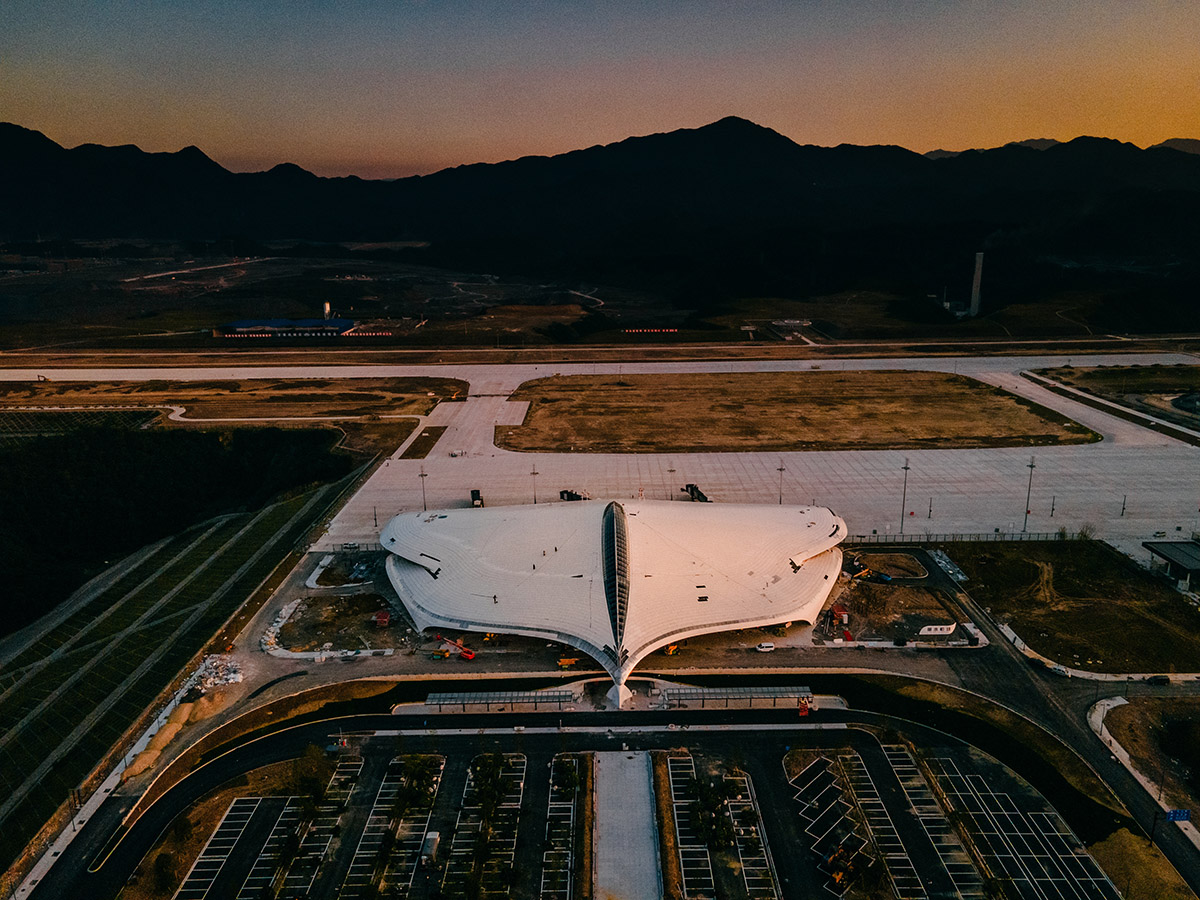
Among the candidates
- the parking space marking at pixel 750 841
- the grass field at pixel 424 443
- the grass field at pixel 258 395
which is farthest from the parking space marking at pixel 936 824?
the grass field at pixel 258 395

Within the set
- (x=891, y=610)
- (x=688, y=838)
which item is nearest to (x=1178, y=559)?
(x=891, y=610)

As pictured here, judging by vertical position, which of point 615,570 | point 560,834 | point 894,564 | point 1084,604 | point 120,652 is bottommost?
point 120,652

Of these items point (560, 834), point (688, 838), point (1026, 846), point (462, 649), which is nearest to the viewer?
point (1026, 846)

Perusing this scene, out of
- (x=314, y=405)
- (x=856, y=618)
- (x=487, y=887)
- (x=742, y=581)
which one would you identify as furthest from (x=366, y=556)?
(x=314, y=405)

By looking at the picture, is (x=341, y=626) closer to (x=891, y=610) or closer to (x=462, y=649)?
(x=462, y=649)

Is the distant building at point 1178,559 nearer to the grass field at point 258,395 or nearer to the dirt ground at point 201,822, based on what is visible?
the dirt ground at point 201,822
